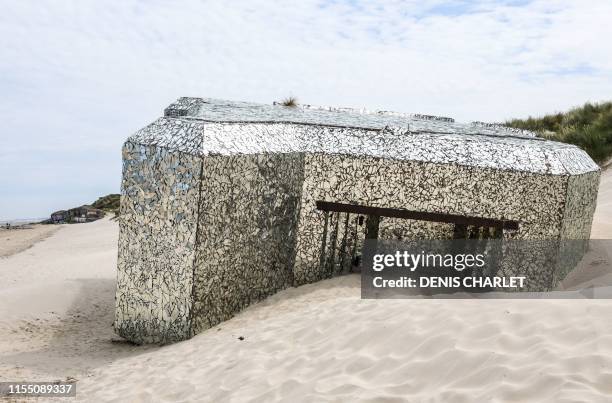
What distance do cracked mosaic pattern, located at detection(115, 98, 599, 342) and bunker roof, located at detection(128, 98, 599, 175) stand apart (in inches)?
0.7

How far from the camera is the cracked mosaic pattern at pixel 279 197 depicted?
19.1ft

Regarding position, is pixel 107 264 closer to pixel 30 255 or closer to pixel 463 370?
pixel 30 255

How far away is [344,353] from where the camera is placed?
15.1 feet

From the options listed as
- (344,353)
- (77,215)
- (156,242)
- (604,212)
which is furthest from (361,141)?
(77,215)

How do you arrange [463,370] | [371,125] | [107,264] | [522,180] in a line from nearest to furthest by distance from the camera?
[463,370], [522,180], [371,125], [107,264]

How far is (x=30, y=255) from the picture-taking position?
1316cm

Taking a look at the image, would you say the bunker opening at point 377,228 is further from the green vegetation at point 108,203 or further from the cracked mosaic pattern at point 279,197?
the green vegetation at point 108,203

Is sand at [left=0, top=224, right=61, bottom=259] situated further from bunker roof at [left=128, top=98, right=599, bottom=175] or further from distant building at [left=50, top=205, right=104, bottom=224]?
bunker roof at [left=128, top=98, right=599, bottom=175]

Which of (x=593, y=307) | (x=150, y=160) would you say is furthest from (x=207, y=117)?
(x=593, y=307)

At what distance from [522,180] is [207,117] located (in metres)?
3.36

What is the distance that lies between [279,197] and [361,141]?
1150mm

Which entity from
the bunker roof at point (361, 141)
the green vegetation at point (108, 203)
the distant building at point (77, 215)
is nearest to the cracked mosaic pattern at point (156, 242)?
the bunker roof at point (361, 141)

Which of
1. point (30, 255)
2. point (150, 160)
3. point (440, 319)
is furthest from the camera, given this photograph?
point (30, 255)

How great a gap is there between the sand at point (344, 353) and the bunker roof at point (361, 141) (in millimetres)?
1459
